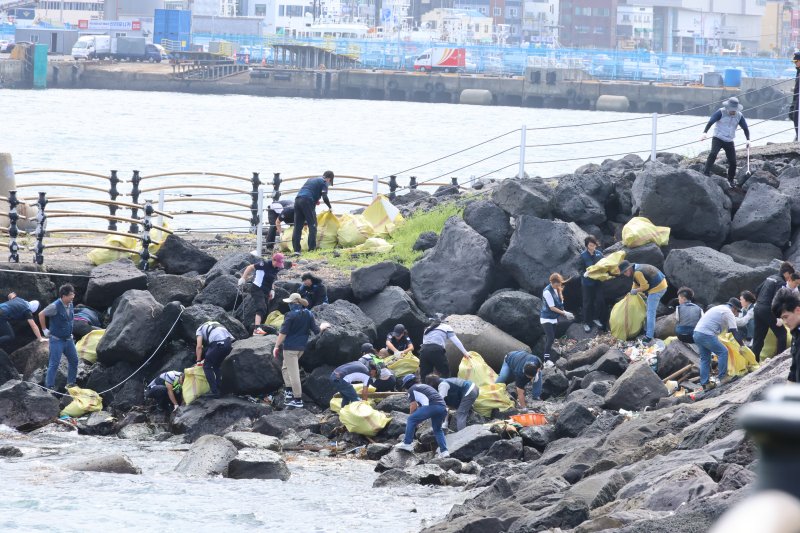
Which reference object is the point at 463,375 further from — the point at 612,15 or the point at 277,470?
the point at 612,15

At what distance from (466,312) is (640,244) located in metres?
2.38

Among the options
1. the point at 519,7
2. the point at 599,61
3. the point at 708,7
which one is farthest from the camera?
the point at 519,7

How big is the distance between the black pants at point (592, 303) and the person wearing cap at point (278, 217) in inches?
199

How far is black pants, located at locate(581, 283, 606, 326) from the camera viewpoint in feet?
49.8

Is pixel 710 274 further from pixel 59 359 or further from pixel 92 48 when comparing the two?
pixel 92 48

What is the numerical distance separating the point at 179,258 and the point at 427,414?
6.46m

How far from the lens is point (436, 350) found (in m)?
13.3

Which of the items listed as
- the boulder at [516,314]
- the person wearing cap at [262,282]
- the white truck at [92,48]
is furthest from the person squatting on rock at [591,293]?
the white truck at [92,48]

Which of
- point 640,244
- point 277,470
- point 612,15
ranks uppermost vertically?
point 612,15

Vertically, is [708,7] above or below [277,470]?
above

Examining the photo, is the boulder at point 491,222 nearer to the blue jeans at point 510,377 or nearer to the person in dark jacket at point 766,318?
the blue jeans at point 510,377

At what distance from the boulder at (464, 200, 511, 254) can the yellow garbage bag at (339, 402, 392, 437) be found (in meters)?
4.23

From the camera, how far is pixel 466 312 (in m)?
15.5

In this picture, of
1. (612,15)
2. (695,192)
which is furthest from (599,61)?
(695,192)
